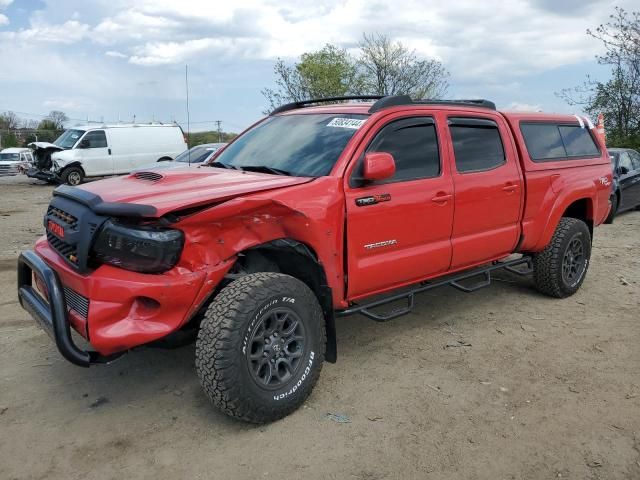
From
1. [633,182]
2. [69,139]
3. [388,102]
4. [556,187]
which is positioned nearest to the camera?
[388,102]

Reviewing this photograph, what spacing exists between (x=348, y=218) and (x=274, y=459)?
1545mm

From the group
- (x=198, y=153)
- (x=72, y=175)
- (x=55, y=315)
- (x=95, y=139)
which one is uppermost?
(x=95, y=139)

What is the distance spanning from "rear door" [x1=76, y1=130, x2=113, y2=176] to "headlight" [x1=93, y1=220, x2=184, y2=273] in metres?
17.9

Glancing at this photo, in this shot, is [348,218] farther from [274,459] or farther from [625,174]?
[625,174]

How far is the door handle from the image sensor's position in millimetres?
4242

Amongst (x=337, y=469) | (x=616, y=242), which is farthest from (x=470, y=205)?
(x=616, y=242)

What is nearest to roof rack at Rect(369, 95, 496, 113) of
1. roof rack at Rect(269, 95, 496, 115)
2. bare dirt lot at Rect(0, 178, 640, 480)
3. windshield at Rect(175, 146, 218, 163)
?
roof rack at Rect(269, 95, 496, 115)

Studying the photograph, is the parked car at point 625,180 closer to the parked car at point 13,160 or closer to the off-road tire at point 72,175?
the off-road tire at point 72,175

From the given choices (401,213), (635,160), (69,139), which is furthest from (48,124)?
(401,213)

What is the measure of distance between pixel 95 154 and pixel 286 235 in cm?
1808

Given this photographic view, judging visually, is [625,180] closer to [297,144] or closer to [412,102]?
[412,102]

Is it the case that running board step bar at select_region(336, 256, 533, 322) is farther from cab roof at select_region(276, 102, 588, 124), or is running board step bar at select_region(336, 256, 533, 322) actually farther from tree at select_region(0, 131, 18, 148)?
tree at select_region(0, 131, 18, 148)

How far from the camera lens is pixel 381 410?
3496mm

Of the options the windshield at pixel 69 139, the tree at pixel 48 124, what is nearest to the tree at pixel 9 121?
the tree at pixel 48 124
